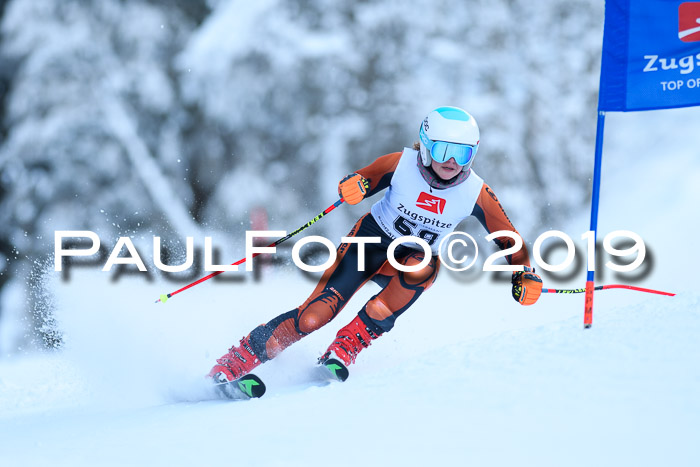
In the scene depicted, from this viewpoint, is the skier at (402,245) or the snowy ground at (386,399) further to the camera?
the skier at (402,245)

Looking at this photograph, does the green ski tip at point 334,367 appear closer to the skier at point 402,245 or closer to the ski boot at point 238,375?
the skier at point 402,245

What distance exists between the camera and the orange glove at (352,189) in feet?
12.1

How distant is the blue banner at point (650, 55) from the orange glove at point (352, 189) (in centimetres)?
148

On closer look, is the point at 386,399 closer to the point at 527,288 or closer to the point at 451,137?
the point at 527,288

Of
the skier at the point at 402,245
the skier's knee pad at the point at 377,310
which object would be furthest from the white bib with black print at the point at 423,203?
the skier's knee pad at the point at 377,310

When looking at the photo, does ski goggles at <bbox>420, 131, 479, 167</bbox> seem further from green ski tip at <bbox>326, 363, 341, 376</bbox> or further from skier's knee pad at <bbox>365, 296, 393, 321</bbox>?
green ski tip at <bbox>326, 363, 341, 376</bbox>

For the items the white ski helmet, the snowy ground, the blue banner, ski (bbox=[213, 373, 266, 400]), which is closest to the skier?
the white ski helmet

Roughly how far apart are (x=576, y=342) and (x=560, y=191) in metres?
9.01

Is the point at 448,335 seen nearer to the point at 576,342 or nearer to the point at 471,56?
the point at 576,342

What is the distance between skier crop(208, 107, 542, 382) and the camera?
3.54m

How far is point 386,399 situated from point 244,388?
2.58ft

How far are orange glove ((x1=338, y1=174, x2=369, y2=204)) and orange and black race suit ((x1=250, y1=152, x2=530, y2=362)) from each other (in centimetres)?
10

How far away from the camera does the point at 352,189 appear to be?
370cm

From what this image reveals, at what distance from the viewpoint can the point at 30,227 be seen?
11.5 meters
